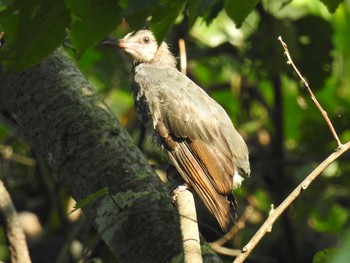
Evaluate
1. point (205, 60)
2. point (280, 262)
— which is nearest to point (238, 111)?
point (205, 60)

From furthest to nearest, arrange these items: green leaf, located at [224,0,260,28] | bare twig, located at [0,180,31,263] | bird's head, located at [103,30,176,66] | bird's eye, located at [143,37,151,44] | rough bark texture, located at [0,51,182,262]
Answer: bird's eye, located at [143,37,151,44], bird's head, located at [103,30,176,66], bare twig, located at [0,180,31,263], rough bark texture, located at [0,51,182,262], green leaf, located at [224,0,260,28]

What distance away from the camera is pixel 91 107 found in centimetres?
439

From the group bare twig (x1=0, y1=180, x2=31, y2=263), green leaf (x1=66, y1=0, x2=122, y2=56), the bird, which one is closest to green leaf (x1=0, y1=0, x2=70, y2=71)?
green leaf (x1=66, y1=0, x2=122, y2=56)

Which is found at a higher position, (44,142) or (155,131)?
(44,142)

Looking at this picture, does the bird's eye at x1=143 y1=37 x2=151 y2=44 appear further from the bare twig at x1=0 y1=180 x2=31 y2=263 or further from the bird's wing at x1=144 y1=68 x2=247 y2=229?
the bare twig at x1=0 y1=180 x2=31 y2=263

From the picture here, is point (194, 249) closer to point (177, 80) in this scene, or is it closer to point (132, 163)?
point (132, 163)

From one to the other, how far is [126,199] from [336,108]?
468 cm

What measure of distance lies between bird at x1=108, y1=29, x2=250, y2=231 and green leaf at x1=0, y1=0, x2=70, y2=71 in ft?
7.43

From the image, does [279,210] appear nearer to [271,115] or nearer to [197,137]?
[197,137]

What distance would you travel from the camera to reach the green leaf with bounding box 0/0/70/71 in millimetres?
2756

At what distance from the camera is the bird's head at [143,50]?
634 centimetres

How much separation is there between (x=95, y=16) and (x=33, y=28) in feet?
0.65

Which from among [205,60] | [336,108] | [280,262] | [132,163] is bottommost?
[280,262]

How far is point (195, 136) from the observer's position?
5.49 meters
